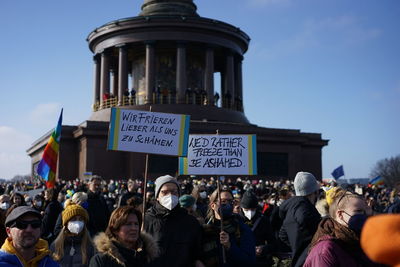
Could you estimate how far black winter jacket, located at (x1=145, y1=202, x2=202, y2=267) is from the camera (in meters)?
4.60

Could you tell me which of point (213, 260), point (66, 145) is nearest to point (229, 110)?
point (66, 145)

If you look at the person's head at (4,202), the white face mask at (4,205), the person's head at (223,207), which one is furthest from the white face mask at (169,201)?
the person's head at (4,202)

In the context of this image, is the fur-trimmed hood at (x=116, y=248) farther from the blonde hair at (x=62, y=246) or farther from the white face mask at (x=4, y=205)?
the white face mask at (x=4, y=205)

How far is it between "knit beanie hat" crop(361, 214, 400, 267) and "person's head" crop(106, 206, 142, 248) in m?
2.94

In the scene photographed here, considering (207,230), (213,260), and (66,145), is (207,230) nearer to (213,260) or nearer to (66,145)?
(213,260)

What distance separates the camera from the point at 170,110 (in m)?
34.5

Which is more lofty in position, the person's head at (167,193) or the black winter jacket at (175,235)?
the person's head at (167,193)

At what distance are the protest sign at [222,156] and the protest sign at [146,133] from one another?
27cm

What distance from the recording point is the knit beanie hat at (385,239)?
1.42 m

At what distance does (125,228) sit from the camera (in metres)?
4.18

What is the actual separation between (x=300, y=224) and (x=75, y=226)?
2.46 metres

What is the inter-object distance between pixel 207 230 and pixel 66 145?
93.5 ft

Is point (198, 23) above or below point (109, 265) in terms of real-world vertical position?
above

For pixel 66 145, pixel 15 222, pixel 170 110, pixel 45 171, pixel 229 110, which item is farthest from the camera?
pixel 229 110
